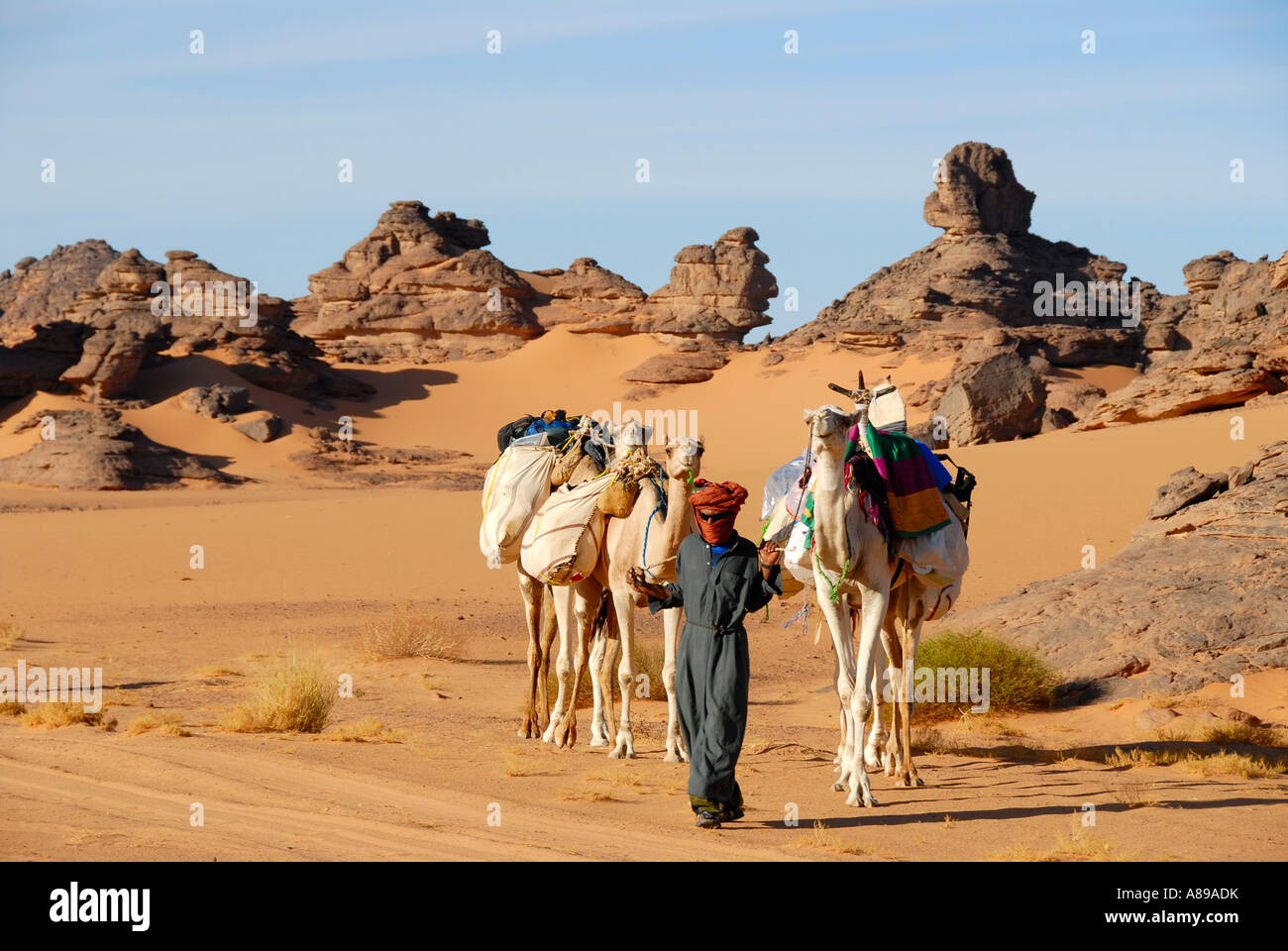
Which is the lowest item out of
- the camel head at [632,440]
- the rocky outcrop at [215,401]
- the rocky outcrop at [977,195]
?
the camel head at [632,440]

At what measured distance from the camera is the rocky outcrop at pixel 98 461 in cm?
3378

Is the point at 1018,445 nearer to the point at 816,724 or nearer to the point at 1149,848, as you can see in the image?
the point at 816,724

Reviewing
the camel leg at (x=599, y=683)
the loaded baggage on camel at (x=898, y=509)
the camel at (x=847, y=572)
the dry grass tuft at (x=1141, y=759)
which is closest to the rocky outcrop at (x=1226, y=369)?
the dry grass tuft at (x=1141, y=759)

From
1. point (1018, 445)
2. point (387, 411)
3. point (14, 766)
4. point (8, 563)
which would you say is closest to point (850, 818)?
point (14, 766)

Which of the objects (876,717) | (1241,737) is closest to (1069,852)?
(876,717)

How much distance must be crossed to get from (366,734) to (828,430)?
4.66 m

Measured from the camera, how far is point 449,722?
1118 centimetres

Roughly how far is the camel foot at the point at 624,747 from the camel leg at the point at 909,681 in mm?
1935

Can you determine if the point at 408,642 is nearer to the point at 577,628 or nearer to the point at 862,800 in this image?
the point at 577,628

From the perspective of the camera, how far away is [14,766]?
8.18m

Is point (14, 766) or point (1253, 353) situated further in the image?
point (1253, 353)

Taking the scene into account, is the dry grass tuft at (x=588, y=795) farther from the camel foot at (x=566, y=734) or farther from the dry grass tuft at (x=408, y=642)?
the dry grass tuft at (x=408, y=642)
